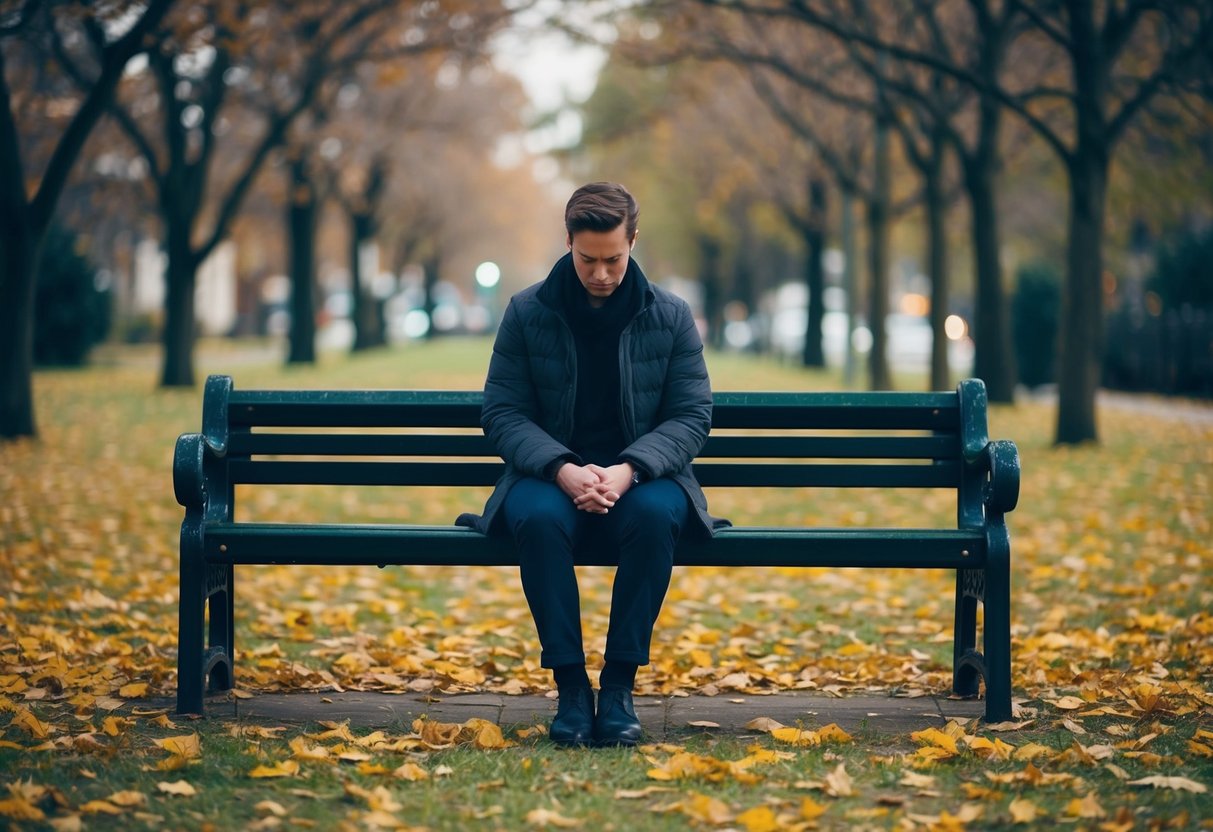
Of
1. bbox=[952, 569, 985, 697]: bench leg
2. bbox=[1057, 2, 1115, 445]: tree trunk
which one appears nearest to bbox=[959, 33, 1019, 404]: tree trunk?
bbox=[1057, 2, 1115, 445]: tree trunk

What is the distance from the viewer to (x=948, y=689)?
17.2 ft

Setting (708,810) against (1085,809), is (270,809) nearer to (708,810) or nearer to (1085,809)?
(708,810)

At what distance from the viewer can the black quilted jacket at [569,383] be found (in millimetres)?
4602

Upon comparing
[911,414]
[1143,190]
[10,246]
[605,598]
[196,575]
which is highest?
[1143,190]

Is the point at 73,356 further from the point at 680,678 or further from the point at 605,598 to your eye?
the point at 680,678

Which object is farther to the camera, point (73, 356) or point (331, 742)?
point (73, 356)

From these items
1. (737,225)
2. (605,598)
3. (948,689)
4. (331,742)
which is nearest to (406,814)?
(331,742)

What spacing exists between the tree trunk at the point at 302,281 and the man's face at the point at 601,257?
27.4 meters

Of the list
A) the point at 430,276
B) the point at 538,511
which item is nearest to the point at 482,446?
the point at 538,511

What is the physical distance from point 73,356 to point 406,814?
2926cm

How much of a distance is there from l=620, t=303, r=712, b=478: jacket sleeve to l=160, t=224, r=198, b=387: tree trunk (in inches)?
758

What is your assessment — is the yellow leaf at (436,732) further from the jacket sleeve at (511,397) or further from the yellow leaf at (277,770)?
the jacket sleeve at (511,397)

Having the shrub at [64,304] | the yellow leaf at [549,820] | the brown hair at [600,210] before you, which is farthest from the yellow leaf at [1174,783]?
the shrub at [64,304]

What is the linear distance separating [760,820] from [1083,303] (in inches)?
492
